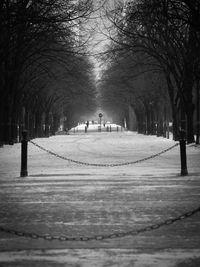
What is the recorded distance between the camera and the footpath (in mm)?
5562

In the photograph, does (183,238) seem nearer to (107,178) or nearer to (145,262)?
(145,262)

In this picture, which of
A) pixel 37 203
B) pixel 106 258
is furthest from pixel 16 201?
pixel 106 258

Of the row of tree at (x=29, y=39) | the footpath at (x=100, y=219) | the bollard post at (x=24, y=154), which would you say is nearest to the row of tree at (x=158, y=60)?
the row of tree at (x=29, y=39)

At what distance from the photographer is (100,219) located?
763 cm

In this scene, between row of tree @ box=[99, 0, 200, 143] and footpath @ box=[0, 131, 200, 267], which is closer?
footpath @ box=[0, 131, 200, 267]

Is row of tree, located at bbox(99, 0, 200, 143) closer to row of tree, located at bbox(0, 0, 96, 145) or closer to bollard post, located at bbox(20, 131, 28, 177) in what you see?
row of tree, located at bbox(0, 0, 96, 145)

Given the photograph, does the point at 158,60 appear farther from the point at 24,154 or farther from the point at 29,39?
the point at 24,154

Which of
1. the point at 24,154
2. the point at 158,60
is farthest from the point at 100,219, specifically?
the point at 158,60

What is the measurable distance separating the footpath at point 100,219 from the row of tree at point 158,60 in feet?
27.6

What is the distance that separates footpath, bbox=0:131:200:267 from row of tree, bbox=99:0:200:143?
8.40m

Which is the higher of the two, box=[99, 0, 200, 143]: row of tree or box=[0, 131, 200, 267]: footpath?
box=[99, 0, 200, 143]: row of tree

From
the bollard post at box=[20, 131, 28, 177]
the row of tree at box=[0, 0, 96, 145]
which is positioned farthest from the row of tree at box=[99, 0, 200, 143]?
the bollard post at box=[20, 131, 28, 177]

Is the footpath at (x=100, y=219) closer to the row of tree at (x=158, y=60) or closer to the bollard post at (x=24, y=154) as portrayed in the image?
the bollard post at (x=24, y=154)

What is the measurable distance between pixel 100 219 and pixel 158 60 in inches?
1127
